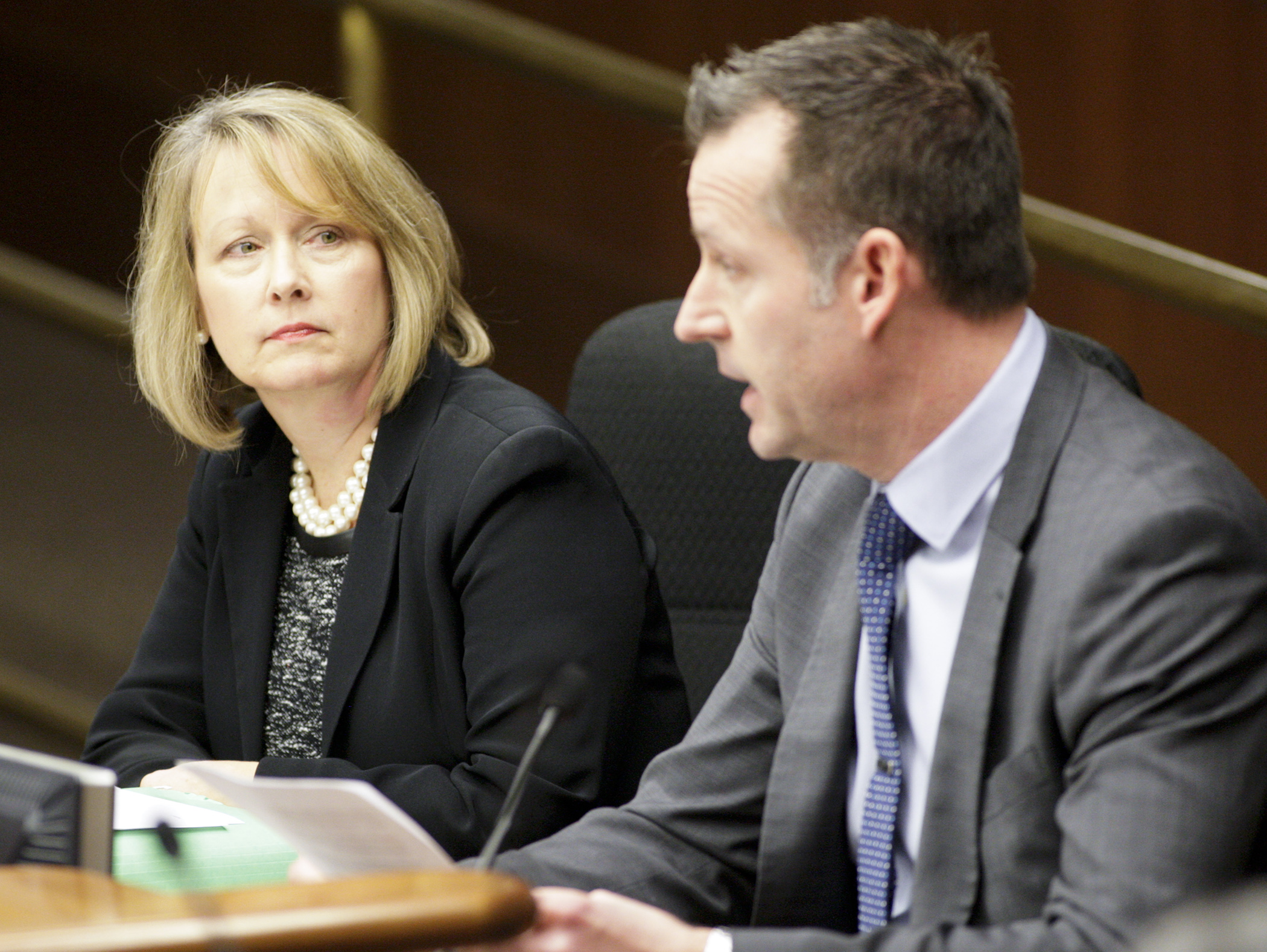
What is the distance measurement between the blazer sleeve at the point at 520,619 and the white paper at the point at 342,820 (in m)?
0.54

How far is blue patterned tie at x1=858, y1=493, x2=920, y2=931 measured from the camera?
121 centimetres

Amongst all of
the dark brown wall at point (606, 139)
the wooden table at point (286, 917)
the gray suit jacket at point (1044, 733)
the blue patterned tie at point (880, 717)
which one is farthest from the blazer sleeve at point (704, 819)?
the dark brown wall at point (606, 139)

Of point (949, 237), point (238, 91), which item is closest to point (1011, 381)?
point (949, 237)

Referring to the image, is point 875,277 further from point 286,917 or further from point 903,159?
point 286,917

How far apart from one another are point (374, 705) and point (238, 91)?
0.85 meters

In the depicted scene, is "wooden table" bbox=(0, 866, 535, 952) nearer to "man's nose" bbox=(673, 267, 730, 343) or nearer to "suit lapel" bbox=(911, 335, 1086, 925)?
"suit lapel" bbox=(911, 335, 1086, 925)

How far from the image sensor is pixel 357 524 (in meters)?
1.80

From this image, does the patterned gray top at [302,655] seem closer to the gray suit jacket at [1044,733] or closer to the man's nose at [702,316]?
the gray suit jacket at [1044,733]

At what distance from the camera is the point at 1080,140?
264cm

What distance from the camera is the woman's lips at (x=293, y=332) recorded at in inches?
72.1

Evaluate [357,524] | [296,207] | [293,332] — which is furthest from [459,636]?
[296,207]

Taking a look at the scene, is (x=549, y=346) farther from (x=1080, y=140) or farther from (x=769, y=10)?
(x=1080, y=140)

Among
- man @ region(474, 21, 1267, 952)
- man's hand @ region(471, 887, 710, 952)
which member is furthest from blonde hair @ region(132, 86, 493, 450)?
man's hand @ region(471, 887, 710, 952)

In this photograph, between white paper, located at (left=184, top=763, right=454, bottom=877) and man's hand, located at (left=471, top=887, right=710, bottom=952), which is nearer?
white paper, located at (left=184, top=763, right=454, bottom=877)
